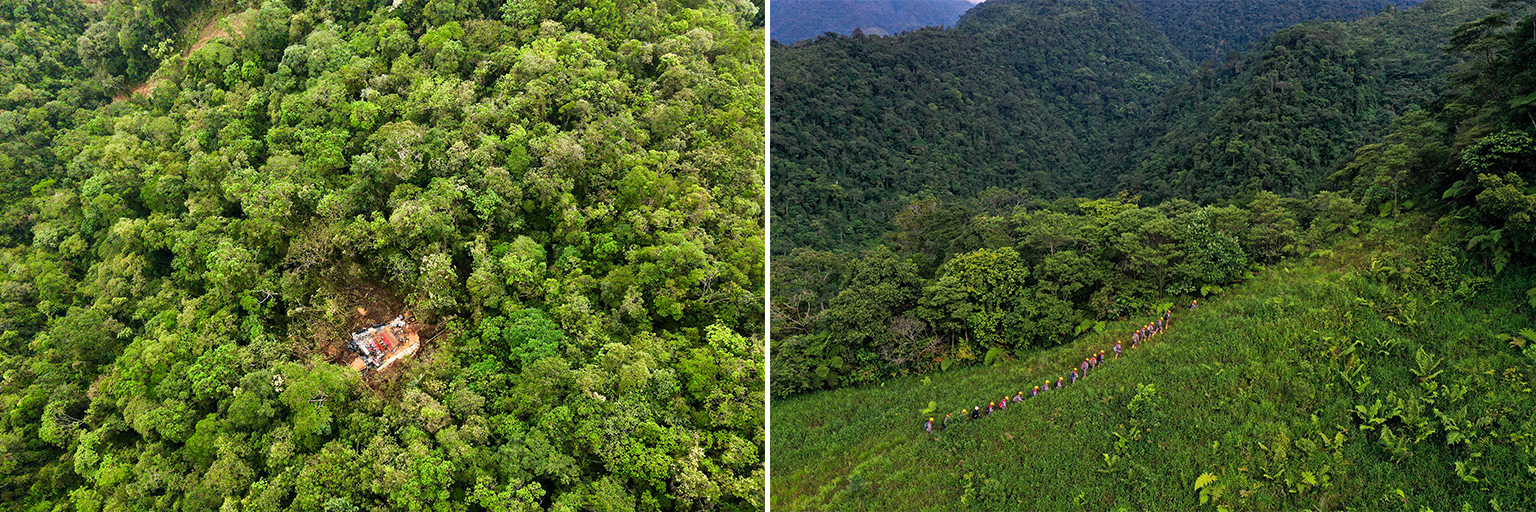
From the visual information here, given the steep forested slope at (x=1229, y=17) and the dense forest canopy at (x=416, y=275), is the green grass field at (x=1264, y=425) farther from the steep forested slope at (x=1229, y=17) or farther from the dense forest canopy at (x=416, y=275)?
the steep forested slope at (x=1229, y=17)

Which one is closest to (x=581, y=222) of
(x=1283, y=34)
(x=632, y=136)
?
(x=632, y=136)

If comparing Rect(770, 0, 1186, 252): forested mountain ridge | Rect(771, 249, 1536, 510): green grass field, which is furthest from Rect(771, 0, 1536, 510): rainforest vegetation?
Rect(770, 0, 1186, 252): forested mountain ridge

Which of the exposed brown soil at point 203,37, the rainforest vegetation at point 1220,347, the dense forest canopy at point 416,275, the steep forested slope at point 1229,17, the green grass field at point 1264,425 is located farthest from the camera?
the steep forested slope at point 1229,17

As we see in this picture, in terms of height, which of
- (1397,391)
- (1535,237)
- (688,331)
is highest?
(1535,237)

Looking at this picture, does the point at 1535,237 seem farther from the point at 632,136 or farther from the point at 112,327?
the point at 112,327

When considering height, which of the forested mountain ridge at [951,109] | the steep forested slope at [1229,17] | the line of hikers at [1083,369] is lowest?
the forested mountain ridge at [951,109]

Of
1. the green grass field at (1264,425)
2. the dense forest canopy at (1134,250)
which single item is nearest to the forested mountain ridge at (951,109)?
the dense forest canopy at (1134,250)
